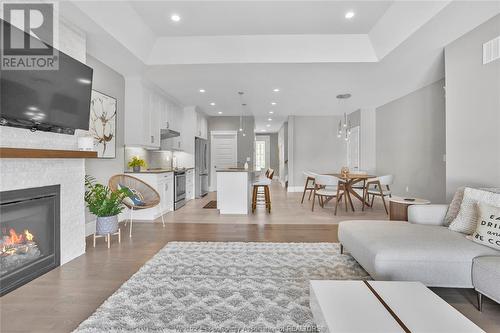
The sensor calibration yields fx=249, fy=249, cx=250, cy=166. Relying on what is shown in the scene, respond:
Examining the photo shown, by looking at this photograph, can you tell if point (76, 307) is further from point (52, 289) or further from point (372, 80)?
point (372, 80)

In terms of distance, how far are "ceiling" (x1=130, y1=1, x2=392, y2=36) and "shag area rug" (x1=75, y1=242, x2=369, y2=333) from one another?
3026 millimetres

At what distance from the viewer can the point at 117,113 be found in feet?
14.1

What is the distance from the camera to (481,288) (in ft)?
5.62

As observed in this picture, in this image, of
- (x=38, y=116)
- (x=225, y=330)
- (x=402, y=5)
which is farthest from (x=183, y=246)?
(x=402, y=5)

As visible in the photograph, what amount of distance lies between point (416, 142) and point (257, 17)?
447cm

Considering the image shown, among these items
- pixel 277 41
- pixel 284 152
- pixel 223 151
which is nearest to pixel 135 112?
pixel 277 41

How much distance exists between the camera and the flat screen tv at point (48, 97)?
6.43ft

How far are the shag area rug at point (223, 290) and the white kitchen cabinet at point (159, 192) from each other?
1761 millimetres

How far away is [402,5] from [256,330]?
386 cm

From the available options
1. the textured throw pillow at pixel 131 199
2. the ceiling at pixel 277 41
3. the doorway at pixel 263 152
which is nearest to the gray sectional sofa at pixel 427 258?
the ceiling at pixel 277 41

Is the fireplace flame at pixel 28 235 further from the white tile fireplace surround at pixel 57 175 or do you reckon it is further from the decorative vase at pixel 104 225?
the decorative vase at pixel 104 225

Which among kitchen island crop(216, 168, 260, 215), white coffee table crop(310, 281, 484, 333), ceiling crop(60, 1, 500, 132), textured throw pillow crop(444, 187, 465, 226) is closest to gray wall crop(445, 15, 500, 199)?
ceiling crop(60, 1, 500, 132)

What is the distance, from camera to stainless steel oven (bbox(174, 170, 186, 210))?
214 inches

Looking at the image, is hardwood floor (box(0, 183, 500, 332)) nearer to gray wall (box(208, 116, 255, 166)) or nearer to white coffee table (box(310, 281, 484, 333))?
white coffee table (box(310, 281, 484, 333))
